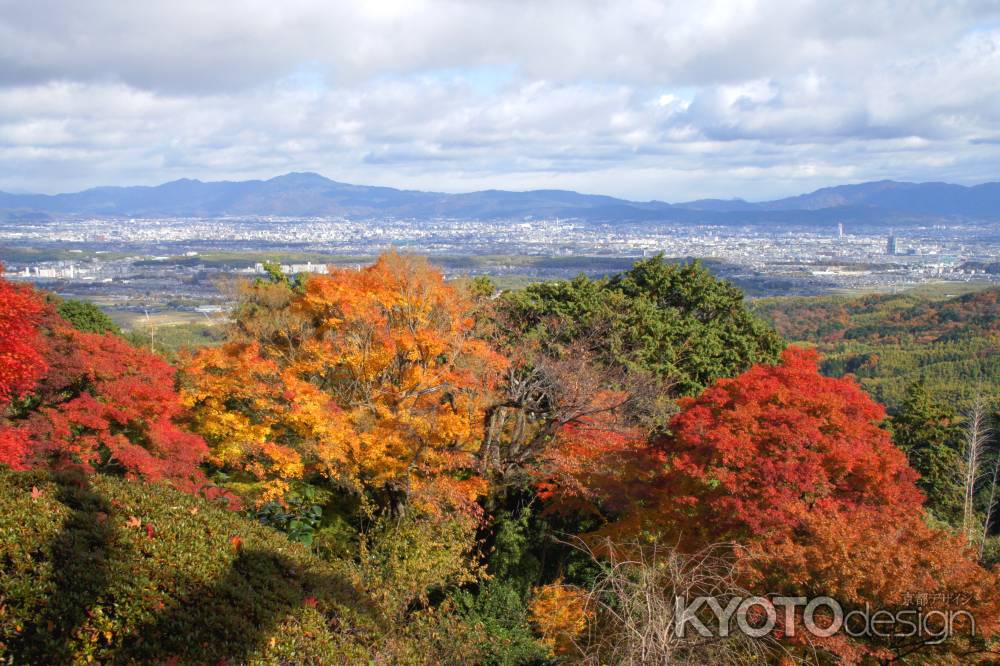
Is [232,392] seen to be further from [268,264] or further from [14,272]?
[14,272]

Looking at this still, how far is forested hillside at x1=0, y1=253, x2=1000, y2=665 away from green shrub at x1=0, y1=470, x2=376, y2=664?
0.03 meters

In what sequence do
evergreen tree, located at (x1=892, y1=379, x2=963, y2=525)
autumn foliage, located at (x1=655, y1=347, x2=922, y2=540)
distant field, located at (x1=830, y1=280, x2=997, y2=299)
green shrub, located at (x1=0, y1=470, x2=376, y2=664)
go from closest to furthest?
green shrub, located at (x1=0, y1=470, x2=376, y2=664) < autumn foliage, located at (x1=655, y1=347, x2=922, y2=540) < evergreen tree, located at (x1=892, y1=379, x2=963, y2=525) < distant field, located at (x1=830, y1=280, x2=997, y2=299)

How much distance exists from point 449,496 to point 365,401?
2572 millimetres

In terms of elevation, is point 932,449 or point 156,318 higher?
point 156,318

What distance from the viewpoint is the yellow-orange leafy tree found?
12.7m

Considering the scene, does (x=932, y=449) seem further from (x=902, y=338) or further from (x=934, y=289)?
(x=934, y=289)

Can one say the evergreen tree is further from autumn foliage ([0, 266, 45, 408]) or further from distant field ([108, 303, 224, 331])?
distant field ([108, 303, 224, 331])

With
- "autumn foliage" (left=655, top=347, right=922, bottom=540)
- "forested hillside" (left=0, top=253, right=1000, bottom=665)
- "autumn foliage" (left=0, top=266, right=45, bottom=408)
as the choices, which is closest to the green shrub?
"forested hillside" (left=0, top=253, right=1000, bottom=665)

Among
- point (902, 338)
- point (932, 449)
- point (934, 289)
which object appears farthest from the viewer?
point (934, 289)

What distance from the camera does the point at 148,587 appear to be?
6094 mm

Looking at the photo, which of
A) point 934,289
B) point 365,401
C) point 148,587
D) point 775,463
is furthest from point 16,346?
point 934,289

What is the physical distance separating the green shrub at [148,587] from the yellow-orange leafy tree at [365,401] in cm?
483

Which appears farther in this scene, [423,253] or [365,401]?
[423,253]

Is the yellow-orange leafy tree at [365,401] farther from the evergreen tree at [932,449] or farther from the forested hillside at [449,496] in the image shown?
the evergreen tree at [932,449]
